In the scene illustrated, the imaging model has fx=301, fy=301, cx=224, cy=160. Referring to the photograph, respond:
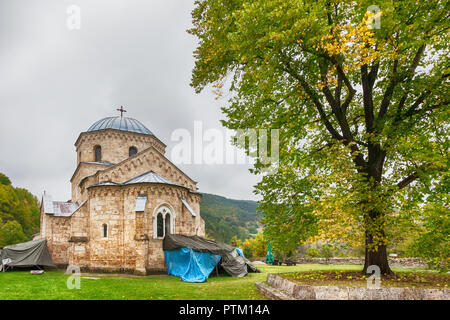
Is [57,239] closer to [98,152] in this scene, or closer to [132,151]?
[98,152]

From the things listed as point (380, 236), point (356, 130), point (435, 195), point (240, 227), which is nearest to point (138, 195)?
point (356, 130)

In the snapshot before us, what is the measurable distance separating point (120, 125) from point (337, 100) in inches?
912

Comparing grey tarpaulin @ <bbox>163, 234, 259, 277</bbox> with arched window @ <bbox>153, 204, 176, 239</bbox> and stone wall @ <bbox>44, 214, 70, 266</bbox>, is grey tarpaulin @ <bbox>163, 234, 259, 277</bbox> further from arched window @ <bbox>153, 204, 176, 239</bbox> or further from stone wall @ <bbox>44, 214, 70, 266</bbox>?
stone wall @ <bbox>44, 214, 70, 266</bbox>

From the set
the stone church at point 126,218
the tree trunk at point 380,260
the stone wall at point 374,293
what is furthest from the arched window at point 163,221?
the stone wall at point 374,293

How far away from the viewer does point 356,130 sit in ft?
39.5

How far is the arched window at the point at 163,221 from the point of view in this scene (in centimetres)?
1998

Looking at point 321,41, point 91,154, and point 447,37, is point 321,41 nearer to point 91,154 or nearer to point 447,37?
point 447,37

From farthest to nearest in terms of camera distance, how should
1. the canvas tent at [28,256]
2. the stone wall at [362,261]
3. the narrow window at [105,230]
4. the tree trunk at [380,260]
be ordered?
the stone wall at [362,261]
the canvas tent at [28,256]
the narrow window at [105,230]
the tree trunk at [380,260]

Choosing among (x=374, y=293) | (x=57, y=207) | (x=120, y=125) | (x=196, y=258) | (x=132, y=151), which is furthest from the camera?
(x=120, y=125)

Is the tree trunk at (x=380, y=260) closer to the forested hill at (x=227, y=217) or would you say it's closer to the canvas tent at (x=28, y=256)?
the canvas tent at (x=28, y=256)

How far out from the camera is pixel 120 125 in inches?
1147

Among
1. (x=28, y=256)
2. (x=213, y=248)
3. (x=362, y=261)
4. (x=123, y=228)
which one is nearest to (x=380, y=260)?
(x=213, y=248)

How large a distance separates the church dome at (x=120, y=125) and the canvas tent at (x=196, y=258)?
13760mm
